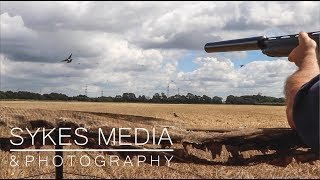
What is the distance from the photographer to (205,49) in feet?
17.9

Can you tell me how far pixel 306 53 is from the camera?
2.69m

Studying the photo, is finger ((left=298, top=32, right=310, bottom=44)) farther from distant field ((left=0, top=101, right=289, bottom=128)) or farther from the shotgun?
distant field ((left=0, top=101, right=289, bottom=128))

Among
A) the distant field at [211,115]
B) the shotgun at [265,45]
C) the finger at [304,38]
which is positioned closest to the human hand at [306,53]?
the finger at [304,38]

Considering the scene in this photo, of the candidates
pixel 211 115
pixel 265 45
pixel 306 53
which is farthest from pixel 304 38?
pixel 211 115

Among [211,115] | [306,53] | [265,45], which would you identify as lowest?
[211,115]

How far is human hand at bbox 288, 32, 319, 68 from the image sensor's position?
2.61m

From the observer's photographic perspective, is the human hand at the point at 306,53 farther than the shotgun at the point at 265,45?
No

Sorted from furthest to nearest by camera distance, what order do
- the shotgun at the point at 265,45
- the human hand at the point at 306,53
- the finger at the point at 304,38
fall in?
1. the shotgun at the point at 265,45
2. the finger at the point at 304,38
3. the human hand at the point at 306,53

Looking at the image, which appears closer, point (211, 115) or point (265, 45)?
point (265, 45)

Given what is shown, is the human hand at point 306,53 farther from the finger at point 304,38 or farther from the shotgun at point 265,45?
the shotgun at point 265,45

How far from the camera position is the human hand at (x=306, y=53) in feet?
8.57

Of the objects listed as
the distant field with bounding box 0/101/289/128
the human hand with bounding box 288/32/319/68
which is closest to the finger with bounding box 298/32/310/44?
the human hand with bounding box 288/32/319/68

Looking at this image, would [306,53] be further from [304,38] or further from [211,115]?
[211,115]

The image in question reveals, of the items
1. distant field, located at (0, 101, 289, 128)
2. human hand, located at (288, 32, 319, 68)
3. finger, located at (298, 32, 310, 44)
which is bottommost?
distant field, located at (0, 101, 289, 128)
